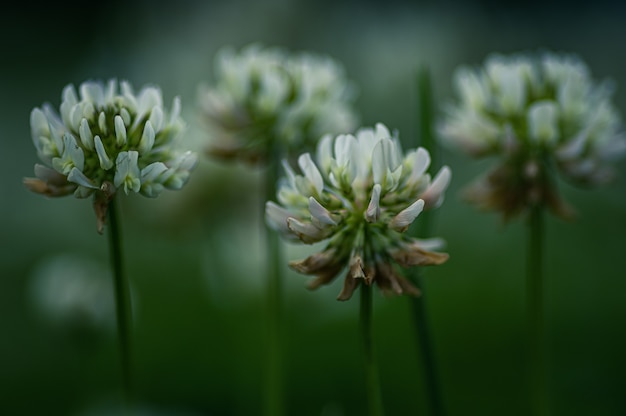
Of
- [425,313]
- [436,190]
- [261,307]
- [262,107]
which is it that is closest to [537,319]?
[425,313]

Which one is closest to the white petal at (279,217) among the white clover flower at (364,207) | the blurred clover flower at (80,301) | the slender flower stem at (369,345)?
the white clover flower at (364,207)

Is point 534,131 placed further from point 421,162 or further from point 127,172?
point 127,172

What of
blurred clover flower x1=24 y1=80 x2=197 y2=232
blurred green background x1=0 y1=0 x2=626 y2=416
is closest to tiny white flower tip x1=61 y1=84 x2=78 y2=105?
blurred clover flower x1=24 y1=80 x2=197 y2=232

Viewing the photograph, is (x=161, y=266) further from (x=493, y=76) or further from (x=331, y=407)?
(x=493, y=76)

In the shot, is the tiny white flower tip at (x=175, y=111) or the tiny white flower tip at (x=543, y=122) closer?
the tiny white flower tip at (x=175, y=111)

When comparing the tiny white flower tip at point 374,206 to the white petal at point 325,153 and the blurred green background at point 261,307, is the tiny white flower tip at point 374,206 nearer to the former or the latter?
the white petal at point 325,153

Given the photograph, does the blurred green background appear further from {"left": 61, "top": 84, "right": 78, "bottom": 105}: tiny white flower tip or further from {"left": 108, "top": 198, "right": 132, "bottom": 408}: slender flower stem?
{"left": 61, "top": 84, "right": 78, "bottom": 105}: tiny white flower tip
